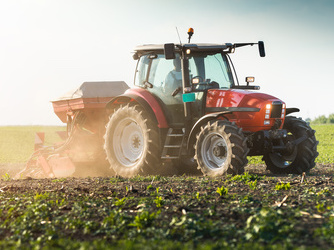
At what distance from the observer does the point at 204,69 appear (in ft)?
34.2

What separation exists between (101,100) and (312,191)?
23.6ft

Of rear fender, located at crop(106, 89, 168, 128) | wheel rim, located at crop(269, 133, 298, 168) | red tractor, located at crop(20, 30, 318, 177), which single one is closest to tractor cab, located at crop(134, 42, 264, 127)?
red tractor, located at crop(20, 30, 318, 177)

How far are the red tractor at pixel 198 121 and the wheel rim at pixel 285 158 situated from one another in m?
0.02

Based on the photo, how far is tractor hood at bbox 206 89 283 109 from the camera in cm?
988

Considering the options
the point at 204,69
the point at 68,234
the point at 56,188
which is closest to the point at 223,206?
the point at 68,234

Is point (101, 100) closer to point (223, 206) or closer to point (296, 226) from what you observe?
point (223, 206)

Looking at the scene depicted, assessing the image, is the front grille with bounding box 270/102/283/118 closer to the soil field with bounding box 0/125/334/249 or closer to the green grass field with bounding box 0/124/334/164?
the soil field with bounding box 0/125/334/249

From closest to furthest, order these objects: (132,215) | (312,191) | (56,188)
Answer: (132,215), (312,191), (56,188)

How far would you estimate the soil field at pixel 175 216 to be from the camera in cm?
509

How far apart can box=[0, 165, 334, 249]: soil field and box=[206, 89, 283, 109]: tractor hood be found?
1.94 meters

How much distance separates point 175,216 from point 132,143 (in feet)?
18.7

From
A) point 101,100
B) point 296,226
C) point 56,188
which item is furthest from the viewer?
point 101,100

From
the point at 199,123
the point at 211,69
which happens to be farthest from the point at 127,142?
the point at 211,69

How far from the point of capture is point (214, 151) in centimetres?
952
